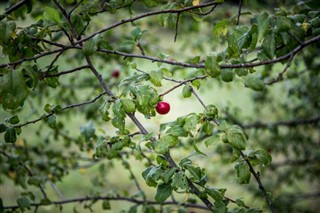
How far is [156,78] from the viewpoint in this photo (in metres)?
1.23

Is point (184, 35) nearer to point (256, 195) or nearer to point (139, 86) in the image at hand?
point (256, 195)

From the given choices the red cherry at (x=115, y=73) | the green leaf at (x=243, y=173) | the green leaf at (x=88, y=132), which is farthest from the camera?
the red cherry at (x=115, y=73)

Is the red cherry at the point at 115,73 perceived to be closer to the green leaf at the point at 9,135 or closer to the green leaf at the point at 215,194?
the green leaf at the point at 9,135

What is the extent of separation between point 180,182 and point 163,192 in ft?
0.35

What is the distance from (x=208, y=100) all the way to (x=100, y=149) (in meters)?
6.78

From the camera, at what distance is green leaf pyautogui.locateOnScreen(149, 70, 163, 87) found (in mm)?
1223

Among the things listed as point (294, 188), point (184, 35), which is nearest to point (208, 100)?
point (294, 188)

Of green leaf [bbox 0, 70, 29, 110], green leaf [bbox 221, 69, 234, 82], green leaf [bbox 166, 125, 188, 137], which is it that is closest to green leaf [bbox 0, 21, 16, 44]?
green leaf [bbox 0, 70, 29, 110]

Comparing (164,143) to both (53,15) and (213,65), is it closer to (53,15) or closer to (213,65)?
(213,65)

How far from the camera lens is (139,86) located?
1188 mm

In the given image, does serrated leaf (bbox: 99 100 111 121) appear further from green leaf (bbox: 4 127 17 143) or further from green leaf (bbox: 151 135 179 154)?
green leaf (bbox: 4 127 17 143)

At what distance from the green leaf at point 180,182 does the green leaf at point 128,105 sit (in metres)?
0.26

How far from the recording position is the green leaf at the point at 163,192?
1.19 metres

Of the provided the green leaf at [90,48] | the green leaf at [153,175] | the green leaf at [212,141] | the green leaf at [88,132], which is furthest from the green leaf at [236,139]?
the green leaf at [88,132]
